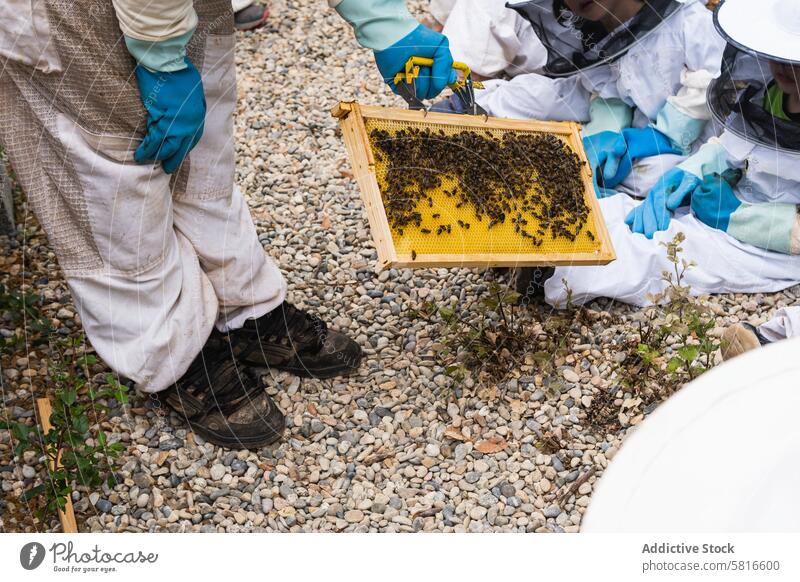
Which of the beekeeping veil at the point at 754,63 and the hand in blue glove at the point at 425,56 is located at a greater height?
the hand in blue glove at the point at 425,56

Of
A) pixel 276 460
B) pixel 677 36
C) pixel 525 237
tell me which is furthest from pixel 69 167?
pixel 677 36

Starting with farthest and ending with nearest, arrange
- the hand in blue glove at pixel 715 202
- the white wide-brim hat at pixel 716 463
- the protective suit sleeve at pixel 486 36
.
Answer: the protective suit sleeve at pixel 486 36
the hand in blue glove at pixel 715 202
the white wide-brim hat at pixel 716 463

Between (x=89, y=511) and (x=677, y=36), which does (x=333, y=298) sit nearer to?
(x=89, y=511)

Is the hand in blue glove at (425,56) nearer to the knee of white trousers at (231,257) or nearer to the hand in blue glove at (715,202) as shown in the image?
the knee of white trousers at (231,257)

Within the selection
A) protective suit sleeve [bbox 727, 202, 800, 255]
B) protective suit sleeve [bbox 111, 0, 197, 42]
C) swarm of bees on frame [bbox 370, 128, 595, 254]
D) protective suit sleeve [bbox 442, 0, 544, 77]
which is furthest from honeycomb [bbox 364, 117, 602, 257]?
protective suit sleeve [bbox 442, 0, 544, 77]

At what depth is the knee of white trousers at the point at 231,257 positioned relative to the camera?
3158mm

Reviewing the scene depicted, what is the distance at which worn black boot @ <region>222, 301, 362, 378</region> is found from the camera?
11.3 ft

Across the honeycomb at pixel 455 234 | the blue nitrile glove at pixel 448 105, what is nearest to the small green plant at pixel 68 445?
the honeycomb at pixel 455 234

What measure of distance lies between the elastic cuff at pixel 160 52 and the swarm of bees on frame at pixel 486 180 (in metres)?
0.85

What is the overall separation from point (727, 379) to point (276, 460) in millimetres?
2023

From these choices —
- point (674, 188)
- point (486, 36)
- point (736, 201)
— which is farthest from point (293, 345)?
point (486, 36)

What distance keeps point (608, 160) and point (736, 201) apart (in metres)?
0.67

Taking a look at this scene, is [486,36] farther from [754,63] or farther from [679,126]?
[754,63]

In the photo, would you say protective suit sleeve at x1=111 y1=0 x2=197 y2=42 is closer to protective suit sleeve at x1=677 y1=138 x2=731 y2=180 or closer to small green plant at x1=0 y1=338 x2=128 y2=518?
small green plant at x1=0 y1=338 x2=128 y2=518
